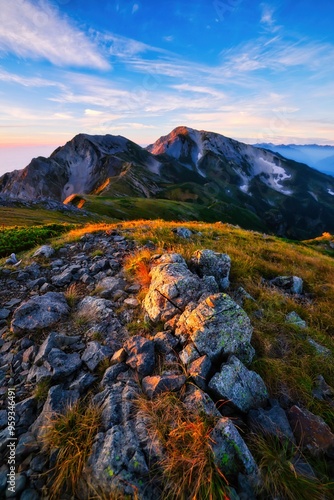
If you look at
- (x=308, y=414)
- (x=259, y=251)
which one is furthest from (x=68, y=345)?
(x=259, y=251)

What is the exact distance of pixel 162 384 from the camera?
4098 millimetres

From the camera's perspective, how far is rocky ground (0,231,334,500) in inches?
126

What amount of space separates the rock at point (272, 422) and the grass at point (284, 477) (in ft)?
0.55

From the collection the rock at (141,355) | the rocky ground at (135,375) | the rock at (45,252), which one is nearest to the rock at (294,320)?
the rocky ground at (135,375)

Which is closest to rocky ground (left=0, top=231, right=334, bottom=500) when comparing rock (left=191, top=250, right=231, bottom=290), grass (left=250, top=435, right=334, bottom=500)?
grass (left=250, top=435, right=334, bottom=500)

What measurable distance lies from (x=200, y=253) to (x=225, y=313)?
3.40m

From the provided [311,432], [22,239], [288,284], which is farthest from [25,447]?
[22,239]

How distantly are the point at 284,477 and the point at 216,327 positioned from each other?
2.24 meters

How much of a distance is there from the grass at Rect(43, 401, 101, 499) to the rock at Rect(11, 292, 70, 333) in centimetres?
271

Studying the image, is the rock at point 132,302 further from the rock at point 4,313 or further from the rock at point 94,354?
the rock at point 4,313

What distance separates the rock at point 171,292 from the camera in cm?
582

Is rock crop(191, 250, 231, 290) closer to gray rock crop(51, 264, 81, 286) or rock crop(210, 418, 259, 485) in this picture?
gray rock crop(51, 264, 81, 286)

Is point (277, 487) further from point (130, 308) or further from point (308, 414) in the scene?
point (130, 308)

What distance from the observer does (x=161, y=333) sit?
17.4ft
